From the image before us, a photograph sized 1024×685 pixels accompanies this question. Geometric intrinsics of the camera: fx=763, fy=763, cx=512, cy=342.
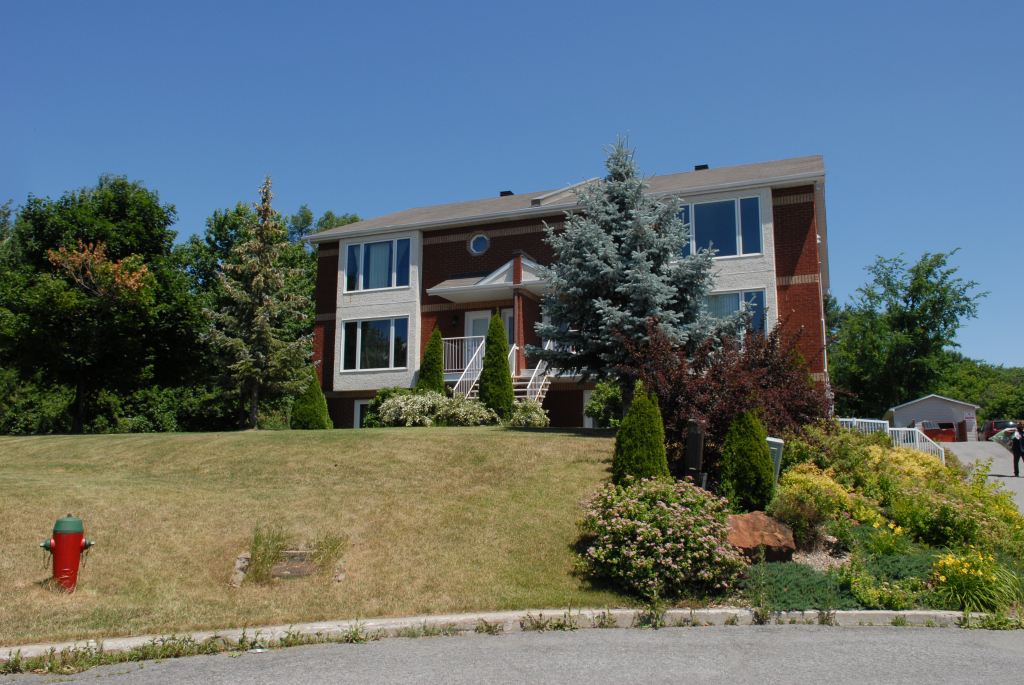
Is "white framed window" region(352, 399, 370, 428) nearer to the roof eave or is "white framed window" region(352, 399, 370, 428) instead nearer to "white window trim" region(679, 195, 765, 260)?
the roof eave

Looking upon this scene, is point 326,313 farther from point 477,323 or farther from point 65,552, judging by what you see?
point 65,552

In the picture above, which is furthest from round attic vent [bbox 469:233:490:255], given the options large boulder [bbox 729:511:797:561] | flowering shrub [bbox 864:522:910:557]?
flowering shrub [bbox 864:522:910:557]

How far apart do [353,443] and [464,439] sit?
2176mm

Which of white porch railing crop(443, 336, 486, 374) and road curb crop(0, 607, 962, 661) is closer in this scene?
road curb crop(0, 607, 962, 661)

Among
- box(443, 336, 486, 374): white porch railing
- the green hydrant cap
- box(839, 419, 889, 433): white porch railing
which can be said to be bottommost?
the green hydrant cap

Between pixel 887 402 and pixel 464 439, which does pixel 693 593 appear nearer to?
pixel 464 439

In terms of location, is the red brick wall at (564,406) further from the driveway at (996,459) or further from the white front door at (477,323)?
the driveway at (996,459)

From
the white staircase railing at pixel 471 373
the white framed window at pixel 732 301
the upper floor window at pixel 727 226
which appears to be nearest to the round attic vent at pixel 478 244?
the white staircase railing at pixel 471 373

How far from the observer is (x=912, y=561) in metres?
8.56

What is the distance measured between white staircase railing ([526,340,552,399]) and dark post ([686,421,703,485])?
32.8 ft

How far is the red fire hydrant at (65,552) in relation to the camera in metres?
7.85

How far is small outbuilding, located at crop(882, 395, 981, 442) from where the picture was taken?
3803cm

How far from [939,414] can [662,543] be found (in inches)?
1421

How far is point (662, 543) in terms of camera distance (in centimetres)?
824
